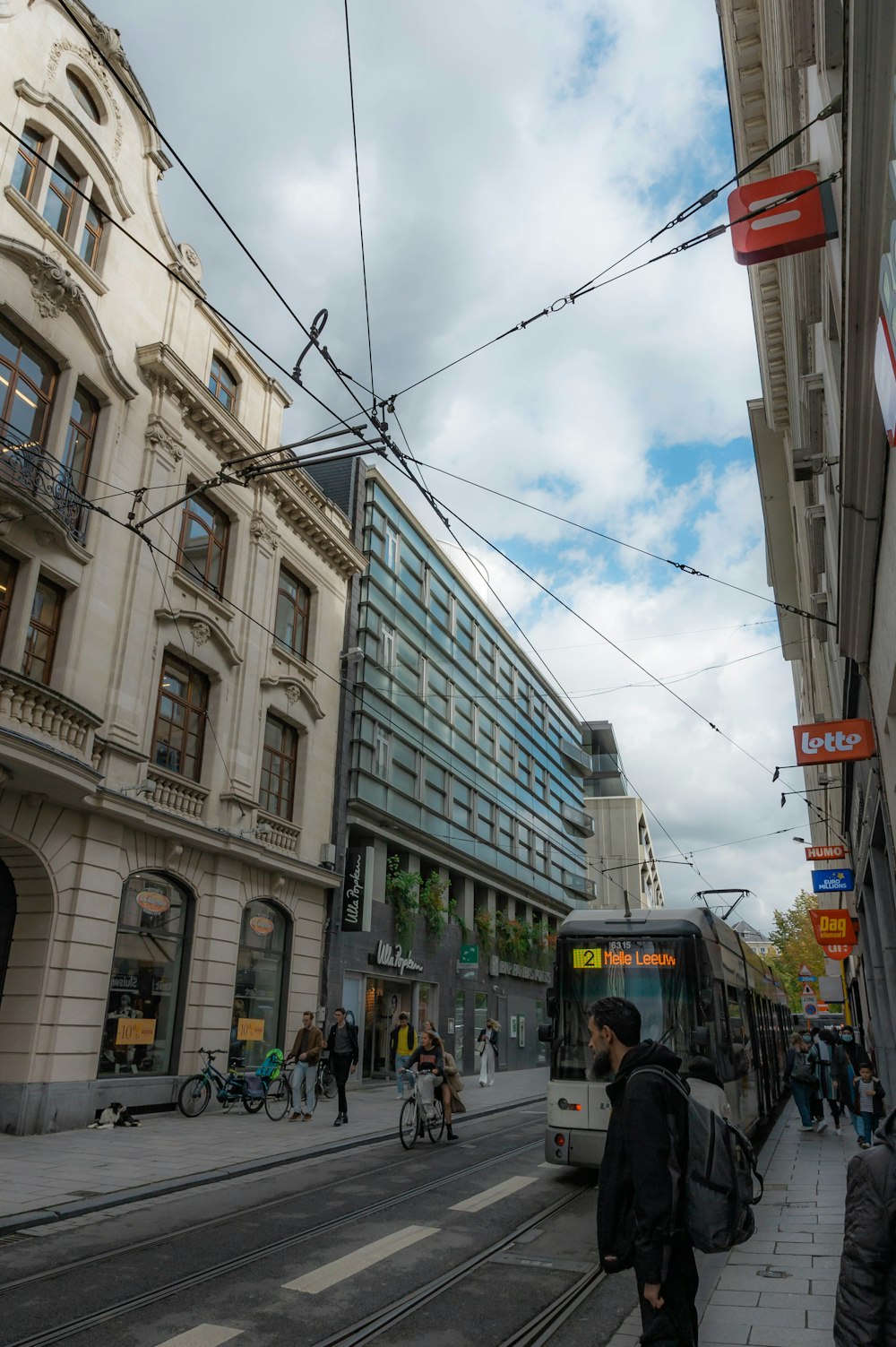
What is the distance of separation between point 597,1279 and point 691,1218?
400cm

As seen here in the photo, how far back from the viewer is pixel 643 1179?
350 cm

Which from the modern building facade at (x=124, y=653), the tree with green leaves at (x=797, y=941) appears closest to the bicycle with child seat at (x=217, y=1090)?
the modern building facade at (x=124, y=653)

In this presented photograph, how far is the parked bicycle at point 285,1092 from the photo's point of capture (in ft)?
54.5

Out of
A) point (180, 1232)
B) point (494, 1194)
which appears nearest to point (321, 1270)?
point (180, 1232)

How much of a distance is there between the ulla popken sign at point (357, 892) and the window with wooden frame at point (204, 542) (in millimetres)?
8227

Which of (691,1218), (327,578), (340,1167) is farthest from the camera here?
(327,578)

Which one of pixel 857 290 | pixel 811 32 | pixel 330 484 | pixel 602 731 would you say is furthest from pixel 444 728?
pixel 602 731

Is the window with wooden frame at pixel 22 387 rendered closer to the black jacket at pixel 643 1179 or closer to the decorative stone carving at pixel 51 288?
the decorative stone carving at pixel 51 288

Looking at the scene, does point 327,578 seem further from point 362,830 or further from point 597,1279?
point 597,1279

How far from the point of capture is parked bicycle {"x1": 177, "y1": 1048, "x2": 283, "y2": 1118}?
16.4 m

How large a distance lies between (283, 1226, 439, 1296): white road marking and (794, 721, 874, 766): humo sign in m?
8.63

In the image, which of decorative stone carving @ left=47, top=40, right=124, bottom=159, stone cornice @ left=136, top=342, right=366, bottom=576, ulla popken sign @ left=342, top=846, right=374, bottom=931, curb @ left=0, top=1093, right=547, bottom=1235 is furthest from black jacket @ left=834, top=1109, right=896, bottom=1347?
ulla popken sign @ left=342, top=846, right=374, bottom=931

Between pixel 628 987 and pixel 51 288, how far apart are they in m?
14.2

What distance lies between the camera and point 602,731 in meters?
80.4
